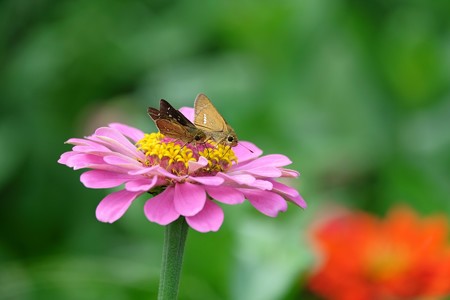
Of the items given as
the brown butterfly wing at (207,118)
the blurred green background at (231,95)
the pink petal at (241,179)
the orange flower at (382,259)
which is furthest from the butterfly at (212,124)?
the blurred green background at (231,95)

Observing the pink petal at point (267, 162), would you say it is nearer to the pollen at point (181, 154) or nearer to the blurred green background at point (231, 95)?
the pollen at point (181, 154)

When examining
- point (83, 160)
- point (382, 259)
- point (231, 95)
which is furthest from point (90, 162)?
point (231, 95)

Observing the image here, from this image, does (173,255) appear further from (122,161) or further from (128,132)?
(128,132)

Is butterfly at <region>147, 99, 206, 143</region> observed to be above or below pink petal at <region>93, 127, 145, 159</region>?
above

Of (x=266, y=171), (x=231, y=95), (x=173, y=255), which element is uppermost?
(x=231, y=95)

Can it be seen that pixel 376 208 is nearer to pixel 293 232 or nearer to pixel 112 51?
pixel 293 232

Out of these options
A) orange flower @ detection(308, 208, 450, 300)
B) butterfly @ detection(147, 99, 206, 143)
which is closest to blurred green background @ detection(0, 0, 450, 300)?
orange flower @ detection(308, 208, 450, 300)

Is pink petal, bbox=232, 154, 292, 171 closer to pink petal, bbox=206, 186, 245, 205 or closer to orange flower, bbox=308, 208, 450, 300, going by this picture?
pink petal, bbox=206, 186, 245, 205
